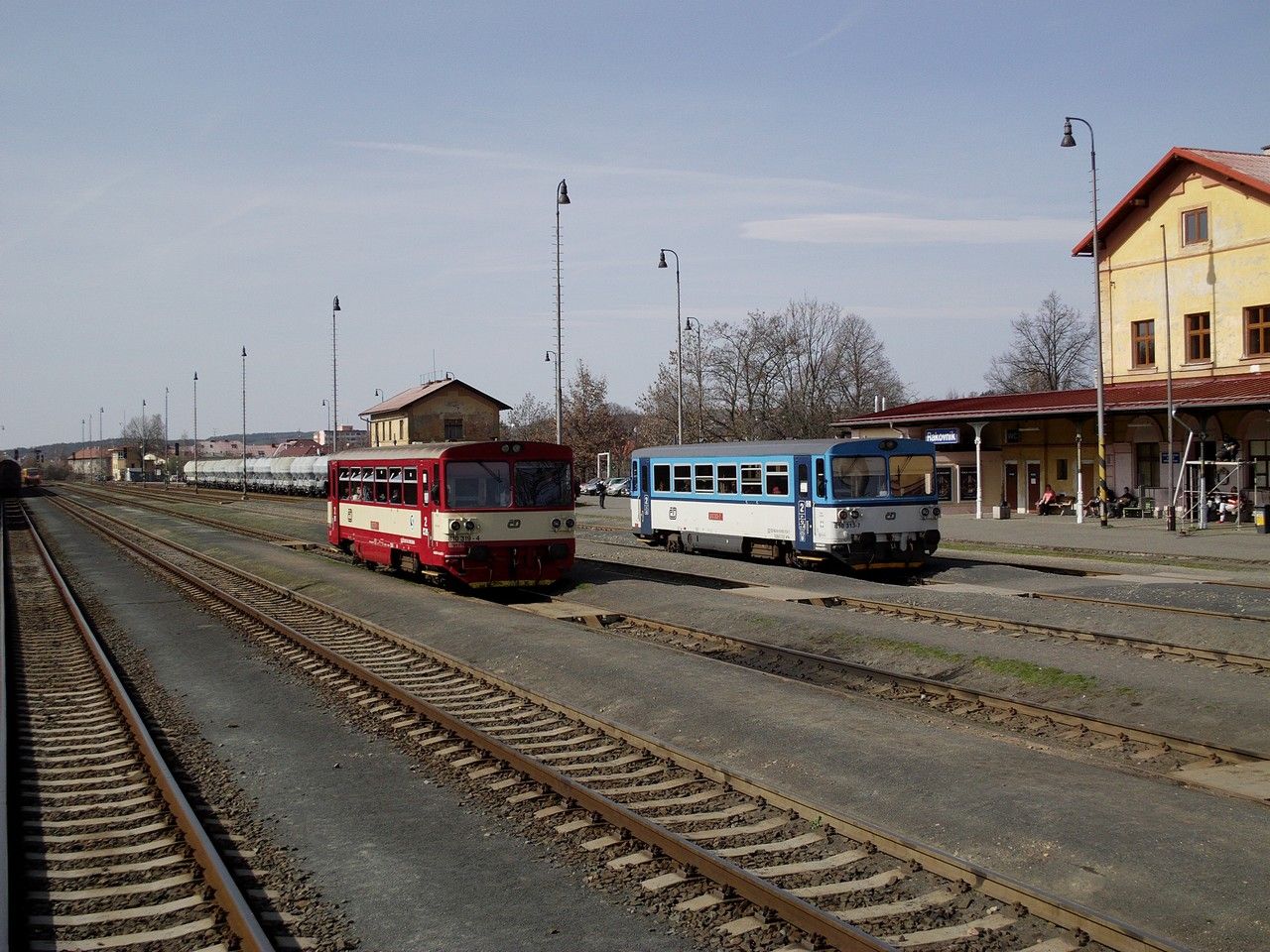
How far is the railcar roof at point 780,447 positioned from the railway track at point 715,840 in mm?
11658

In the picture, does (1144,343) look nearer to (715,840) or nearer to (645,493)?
(645,493)

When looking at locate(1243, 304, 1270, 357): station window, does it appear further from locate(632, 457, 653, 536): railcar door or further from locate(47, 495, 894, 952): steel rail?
locate(47, 495, 894, 952): steel rail

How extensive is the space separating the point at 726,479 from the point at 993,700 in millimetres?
14808

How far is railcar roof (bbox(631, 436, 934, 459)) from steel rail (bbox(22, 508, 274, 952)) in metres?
13.4

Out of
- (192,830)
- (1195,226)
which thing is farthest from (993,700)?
(1195,226)

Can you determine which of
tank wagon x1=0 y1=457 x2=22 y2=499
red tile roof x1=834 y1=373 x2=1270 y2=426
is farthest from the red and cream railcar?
A: tank wagon x1=0 y1=457 x2=22 y2=499

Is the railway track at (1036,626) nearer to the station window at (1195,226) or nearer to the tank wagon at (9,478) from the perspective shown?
the station window at (1195,226)

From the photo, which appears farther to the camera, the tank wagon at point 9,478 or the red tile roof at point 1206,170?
the tank wagon at point 9,478

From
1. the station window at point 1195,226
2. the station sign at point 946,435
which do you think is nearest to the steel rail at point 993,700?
the station sign at point 946,435

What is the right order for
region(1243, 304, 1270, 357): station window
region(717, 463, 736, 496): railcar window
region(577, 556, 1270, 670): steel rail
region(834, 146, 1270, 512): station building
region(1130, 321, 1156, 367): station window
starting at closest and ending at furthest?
1. region(577, 556, 1270, 670): steel rail
2. region(717, 463, 736, 496): railcar window
3. region(834, 146, 1270, 512): station building
4. region(1243, 304, 1270, 357): station window
5. region(1130, 321, 1156, 367): station window

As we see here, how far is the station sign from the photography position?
45688 millimetres

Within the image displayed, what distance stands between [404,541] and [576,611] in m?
4.59

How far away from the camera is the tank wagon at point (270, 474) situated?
79562 millimetres

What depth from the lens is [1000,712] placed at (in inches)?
456
